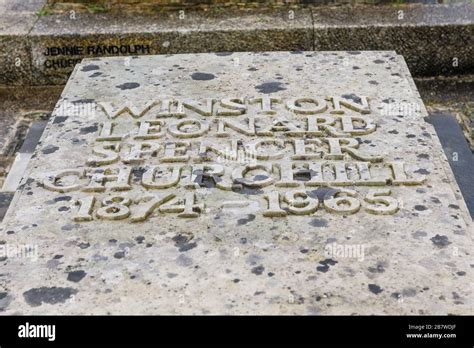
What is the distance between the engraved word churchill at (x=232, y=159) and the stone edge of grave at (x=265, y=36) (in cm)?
116

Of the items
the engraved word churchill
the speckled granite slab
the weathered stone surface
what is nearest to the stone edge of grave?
the weathered stone surface

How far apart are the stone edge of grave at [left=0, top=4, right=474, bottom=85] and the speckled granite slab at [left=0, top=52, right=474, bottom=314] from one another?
84cm

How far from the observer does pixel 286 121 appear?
3.04 m

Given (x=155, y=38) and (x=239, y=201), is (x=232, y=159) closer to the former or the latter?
(x=239, y=201)

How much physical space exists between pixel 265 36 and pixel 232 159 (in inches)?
65.7

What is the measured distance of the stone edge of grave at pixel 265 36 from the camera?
4.30 metres

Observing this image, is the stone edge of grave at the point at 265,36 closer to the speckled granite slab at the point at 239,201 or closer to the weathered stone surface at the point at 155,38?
the weathered stone surface at the point at 155,38

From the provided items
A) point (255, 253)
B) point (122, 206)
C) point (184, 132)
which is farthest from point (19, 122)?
point (255, 253)

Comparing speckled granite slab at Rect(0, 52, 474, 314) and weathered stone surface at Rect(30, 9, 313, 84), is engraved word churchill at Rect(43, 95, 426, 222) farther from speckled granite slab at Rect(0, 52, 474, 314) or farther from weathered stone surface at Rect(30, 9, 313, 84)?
weathered stone surface at Rect(30, 9, 313, 84)

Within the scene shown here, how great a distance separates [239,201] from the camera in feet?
8.28

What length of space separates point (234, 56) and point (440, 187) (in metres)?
1.35

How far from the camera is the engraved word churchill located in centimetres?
→ 252

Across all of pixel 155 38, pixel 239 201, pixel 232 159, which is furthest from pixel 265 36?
pixel 239 201
